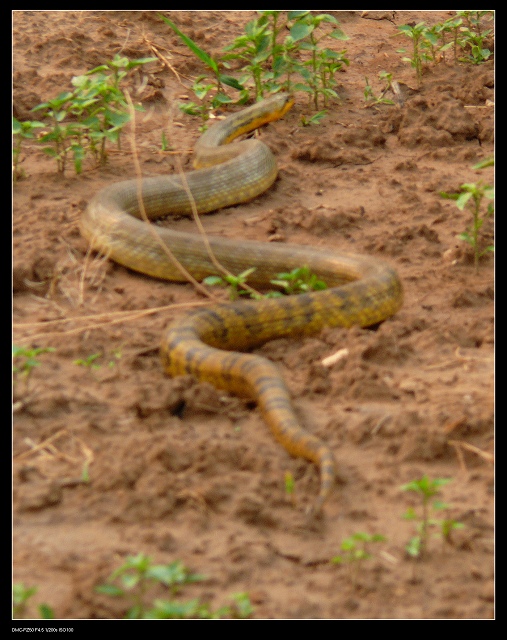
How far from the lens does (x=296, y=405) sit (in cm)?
498

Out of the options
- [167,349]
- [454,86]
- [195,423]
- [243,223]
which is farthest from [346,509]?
[454,86]

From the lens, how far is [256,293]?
6047mm

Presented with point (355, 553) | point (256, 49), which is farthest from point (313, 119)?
point (355, 553)

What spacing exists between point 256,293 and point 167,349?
102cm

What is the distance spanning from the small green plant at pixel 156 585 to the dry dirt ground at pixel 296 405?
0.06 metres

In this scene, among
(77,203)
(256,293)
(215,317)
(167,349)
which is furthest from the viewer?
(77,203)

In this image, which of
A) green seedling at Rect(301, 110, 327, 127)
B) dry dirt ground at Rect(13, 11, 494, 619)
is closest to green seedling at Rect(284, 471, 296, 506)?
dry dirt ground at Rect(13, 11, 494, 619)

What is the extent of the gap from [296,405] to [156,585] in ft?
5.35

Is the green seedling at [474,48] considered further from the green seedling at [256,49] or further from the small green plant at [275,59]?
the green seedling at [256,49]

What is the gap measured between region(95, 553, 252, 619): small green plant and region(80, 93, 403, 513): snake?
0.73m

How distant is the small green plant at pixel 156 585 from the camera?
333 cm

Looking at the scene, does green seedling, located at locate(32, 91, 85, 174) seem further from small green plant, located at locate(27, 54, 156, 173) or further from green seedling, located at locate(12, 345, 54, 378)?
green seedling, located at locate(12, 345, 54, 378)

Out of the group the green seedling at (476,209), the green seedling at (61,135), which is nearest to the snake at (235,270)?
the green seedling at (61,135)

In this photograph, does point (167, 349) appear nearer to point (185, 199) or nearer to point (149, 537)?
point (149, 537)
